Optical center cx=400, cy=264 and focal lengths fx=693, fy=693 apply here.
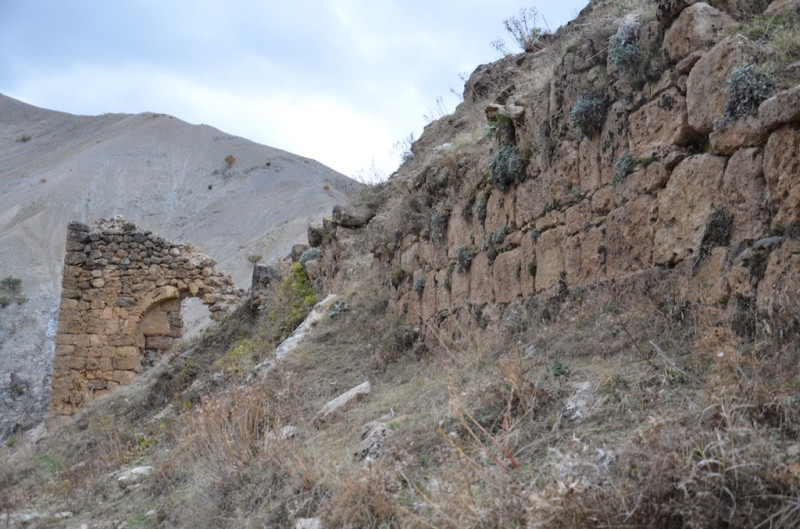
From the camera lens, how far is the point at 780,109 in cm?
356

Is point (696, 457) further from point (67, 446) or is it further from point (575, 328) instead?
point (67, 446)

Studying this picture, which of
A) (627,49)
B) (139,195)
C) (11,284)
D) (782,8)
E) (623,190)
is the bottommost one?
(623,190)

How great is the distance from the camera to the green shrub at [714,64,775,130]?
3.76 m

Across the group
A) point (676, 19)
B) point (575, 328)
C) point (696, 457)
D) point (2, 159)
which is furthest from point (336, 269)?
point (2, 159)

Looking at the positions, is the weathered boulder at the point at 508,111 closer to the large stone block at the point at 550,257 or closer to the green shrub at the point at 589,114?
the green shrub at the point at 589,114

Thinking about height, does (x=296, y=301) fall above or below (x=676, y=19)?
below

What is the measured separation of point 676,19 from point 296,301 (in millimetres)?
7148

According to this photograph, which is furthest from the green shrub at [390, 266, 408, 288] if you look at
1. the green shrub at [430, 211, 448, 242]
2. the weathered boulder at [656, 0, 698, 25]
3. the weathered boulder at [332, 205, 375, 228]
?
the weathered boulder at [656, 0, 698, 25]

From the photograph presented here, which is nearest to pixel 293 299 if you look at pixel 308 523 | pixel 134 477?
pixel 134 477

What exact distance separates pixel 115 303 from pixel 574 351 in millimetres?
10813

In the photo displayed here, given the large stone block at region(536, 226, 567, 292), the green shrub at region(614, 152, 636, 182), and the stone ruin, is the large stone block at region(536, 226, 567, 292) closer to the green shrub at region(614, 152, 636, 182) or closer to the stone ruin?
the green shrub at region(614, 152, 636, 182)

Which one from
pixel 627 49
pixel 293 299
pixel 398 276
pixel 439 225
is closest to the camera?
pixel 627 49

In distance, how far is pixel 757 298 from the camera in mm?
3557

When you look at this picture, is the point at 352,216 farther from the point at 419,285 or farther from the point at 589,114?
the point at 589,114
